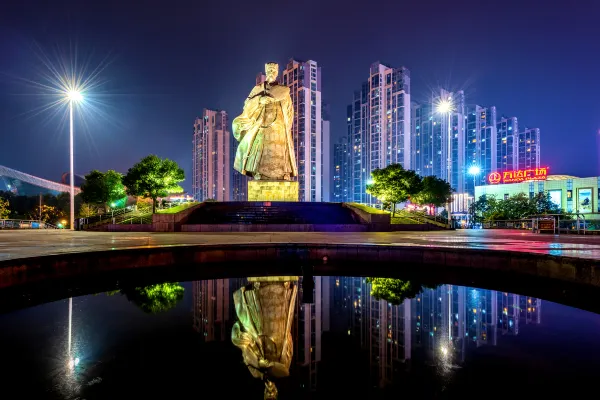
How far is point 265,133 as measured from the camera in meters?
29.5

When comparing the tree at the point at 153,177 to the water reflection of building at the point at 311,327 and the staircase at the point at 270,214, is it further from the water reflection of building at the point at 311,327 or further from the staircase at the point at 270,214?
the water reflection of building at the point at 311,327


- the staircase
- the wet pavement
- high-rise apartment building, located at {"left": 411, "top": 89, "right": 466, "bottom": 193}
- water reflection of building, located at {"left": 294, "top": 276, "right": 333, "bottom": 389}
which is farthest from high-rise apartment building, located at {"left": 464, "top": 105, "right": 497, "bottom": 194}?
water reflection of building, located at {"left": 294, "top": 276, "right": 333, "bottom": 389}

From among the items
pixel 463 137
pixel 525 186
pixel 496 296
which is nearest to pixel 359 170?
pixel 463 137

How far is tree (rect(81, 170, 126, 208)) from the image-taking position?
113 feet

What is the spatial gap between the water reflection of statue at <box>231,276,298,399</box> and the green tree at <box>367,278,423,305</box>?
5.98 ft

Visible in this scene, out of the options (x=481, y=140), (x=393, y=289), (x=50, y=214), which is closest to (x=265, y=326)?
(x=393, y=289)

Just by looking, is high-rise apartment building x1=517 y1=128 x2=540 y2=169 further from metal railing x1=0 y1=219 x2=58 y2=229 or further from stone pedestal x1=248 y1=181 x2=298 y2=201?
metal railing x1=0 y1=219 x2=58 y2=229

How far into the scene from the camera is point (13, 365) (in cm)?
432

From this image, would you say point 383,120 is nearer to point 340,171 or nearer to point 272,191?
point 340,171

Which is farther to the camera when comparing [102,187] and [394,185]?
[102,187]

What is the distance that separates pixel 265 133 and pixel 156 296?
23.1 m

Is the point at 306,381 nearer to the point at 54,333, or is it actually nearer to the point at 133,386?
the point at 133,386

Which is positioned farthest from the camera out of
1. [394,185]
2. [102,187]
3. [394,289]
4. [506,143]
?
[506,143]

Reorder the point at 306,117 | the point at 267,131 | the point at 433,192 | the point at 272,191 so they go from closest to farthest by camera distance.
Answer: the point at 272,191 < the point at 267,131 < the point at 433,192 < the point at 306,117
